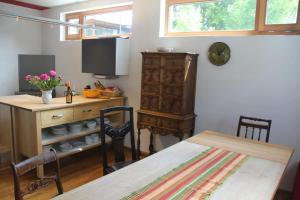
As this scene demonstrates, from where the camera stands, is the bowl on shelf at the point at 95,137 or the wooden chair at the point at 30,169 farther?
the bowl on shelf at the point at 95,137

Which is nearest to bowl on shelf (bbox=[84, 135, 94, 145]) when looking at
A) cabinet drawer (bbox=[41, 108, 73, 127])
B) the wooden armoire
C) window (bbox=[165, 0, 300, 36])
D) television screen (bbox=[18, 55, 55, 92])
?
cabinet drawer (bbox=[41, 108, 73, 127])

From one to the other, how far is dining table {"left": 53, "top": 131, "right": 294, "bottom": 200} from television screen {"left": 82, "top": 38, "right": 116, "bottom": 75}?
209 centimetres

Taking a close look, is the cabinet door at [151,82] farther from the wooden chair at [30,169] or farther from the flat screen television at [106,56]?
the wooden chair at [30,169]

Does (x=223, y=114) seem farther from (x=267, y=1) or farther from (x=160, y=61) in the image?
(x=267, y=1)

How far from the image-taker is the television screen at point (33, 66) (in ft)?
16.5

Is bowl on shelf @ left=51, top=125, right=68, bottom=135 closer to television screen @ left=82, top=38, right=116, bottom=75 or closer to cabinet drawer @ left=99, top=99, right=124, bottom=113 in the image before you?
cabinet drawer @ left=99, top=99, right=124, bottom=113

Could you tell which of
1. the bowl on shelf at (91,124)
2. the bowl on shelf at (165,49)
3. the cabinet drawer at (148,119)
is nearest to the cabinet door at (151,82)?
the cabinet drawer at (148,119)

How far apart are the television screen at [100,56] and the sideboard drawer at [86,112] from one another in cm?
59

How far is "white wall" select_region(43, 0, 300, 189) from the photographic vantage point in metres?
2.77

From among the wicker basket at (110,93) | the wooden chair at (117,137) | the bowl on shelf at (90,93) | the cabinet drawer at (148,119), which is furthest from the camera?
the wicker basket at (110,93)

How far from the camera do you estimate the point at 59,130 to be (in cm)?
320

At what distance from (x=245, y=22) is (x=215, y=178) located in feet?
7.26

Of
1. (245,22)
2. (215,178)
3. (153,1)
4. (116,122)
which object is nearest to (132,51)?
(153,1)

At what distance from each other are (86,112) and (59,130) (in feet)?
1.43
